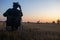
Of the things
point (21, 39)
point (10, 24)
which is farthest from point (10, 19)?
point (21, 39)

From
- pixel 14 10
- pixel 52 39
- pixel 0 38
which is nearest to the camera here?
pixel 0 38

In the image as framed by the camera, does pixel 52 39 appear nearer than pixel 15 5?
Yes

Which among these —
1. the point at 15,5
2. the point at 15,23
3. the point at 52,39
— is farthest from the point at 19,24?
the point at 52,39

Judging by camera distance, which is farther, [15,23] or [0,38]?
[15,23]

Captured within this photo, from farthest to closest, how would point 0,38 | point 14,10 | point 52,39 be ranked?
point 14,10
point 52,39
point 0,38

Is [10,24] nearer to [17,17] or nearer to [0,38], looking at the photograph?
[17,17]

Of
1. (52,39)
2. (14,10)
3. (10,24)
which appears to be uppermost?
(14,10)

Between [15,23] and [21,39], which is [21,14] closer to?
[15,23]

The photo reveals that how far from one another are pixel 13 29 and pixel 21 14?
1606 mm

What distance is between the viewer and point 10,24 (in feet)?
57.1

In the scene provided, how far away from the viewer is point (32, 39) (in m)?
12.5

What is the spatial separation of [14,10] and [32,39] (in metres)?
5.22

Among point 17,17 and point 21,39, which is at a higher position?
point 17,17

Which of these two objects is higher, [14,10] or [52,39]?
[14,10]
